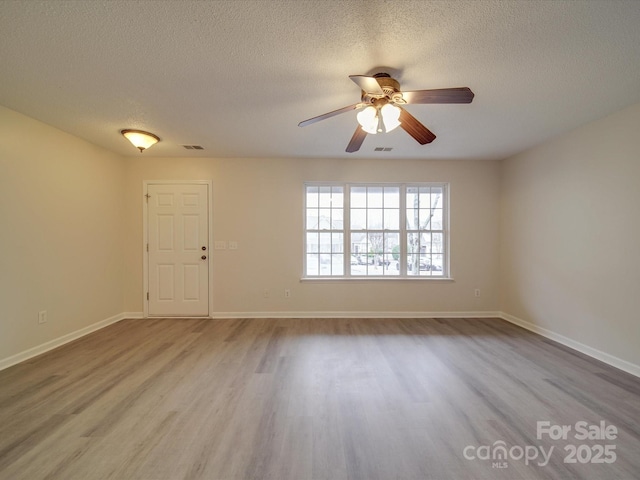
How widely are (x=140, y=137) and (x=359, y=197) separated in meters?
3.00

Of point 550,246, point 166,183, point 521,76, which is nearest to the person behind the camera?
point 521,76

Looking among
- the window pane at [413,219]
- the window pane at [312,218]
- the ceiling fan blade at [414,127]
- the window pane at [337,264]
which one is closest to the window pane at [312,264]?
the window pane at [337,264]

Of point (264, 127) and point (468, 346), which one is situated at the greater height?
point (264, 127)

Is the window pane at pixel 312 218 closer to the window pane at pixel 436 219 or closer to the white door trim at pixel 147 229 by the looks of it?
the white door trim at pixel 147 229

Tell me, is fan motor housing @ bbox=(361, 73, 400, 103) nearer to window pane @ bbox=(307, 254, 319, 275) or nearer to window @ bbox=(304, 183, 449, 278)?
window @ bbox=(304, 183, 449, 278)

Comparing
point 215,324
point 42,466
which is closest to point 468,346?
point 215,324

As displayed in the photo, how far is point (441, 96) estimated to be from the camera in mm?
1627

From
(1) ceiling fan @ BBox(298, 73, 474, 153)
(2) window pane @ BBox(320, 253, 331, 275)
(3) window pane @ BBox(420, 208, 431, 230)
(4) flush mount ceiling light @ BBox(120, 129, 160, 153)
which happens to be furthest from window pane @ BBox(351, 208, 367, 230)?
(4) flush mount ceiling light @ BBox(120, 129, 160, 153)

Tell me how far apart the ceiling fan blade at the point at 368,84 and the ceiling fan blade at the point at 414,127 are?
0.95 ft

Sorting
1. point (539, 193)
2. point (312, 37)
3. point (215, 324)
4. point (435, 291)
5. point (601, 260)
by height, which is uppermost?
point (312, 37)

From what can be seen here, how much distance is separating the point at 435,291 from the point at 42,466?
14.0 ft

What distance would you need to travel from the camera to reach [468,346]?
2.86 meters

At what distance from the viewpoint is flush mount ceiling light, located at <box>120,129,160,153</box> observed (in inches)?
111

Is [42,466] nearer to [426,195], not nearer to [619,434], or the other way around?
[619,434]
